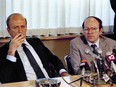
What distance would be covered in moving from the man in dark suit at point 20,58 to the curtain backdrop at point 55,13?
487 millimetres

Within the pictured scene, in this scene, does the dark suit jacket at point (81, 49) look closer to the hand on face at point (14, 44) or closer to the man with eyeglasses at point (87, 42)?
the man with eyeglasses at point (87, 42)

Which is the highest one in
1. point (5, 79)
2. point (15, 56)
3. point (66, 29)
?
point (66, 29)

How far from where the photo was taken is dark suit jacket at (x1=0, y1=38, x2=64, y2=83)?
7.86 feet

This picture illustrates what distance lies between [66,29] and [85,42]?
72cm

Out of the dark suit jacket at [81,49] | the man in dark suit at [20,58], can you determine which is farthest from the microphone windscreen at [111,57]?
the man in dark suit at [20,58]

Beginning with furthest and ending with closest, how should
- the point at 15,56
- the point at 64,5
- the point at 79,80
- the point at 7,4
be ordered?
the point at 64,5 < the point at 7,4 < the point at 15,56 < the point at 79,80

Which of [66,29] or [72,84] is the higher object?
[66,29]

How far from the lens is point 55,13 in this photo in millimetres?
3471

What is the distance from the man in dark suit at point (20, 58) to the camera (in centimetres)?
242

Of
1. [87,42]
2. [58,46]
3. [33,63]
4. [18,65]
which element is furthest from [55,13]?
[18,65]

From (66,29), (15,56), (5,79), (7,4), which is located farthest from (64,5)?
(5,79)

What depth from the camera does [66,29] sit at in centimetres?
356

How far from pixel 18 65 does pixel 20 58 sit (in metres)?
0.09

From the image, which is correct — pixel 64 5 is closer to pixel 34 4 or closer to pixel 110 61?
pixel 34 4
